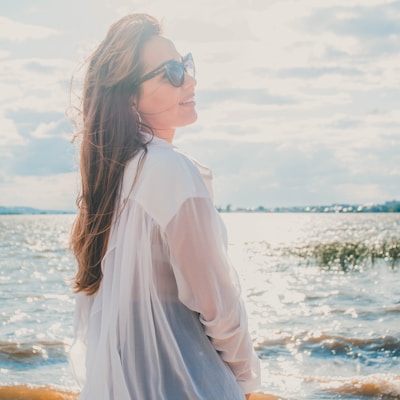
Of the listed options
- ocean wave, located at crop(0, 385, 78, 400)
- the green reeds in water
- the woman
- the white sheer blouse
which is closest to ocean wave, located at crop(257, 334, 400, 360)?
ocean wave, located at crop(0, 385, 78, 400)

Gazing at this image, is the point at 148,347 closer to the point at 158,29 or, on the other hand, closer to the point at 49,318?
the point at 158,29

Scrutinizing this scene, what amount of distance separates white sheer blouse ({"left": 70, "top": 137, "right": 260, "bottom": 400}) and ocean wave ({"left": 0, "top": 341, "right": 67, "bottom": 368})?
7272mm

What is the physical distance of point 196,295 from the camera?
2.37m

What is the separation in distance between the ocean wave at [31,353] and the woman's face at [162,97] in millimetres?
7285

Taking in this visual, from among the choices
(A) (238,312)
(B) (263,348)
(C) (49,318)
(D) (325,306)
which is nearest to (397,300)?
(D) (325,306)

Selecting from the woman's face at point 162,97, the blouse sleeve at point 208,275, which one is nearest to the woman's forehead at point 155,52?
the woman's face at point 162,97

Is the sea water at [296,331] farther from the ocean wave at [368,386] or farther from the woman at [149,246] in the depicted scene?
the woman at [149,246]

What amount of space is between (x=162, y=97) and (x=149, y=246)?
648mm

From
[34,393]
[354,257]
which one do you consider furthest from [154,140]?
[354,257]

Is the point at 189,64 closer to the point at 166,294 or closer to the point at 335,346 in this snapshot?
the point at 166,294

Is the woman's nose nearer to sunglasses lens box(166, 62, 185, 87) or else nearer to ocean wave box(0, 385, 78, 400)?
sunglasses lens box(166, 62, 185, 87)

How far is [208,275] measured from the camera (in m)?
2.36

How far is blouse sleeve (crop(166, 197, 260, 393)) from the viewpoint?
230 cm

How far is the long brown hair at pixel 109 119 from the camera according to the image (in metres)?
2.52
